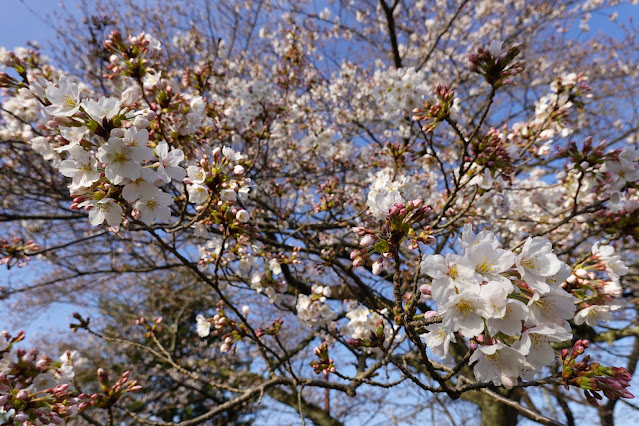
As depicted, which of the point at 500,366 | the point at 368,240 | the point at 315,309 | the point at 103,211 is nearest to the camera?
the point at 500,366

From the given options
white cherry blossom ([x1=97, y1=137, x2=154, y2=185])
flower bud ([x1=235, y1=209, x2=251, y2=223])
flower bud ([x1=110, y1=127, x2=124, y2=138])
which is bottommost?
flower bud ([x1=235, y1=209, x2=251, y2=223])

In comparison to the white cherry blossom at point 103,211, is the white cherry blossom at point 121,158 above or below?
above

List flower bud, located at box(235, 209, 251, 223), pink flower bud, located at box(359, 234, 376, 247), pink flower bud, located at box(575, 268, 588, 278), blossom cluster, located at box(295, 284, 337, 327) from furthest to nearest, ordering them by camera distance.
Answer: blossom cluster, located at box(295, 284, 337, 327), flower bud, located at box(235, 209, 251, 223), pink flower bud, located at box(575, 268, 588, 278), pink flower bud, located at box(359, 234, 376, 247)

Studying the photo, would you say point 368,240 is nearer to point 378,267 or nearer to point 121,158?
point 378,267

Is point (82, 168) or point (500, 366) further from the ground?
point (82, 168)

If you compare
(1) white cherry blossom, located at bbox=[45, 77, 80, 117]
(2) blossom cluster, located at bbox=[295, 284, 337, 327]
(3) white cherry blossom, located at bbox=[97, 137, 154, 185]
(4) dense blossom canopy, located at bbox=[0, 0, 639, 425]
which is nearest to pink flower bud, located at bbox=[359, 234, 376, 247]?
(4) dense blossom canopy, located at bbox=[0, 0, 639, 425]

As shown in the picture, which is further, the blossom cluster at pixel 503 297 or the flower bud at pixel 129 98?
the flower bud at pixel 129 98

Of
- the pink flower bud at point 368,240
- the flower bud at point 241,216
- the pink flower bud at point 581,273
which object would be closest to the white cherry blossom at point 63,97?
the flower bud at point 241,216

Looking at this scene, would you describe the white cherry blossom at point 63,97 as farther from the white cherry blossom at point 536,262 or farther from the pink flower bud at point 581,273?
the pink flower bud at point 581,273

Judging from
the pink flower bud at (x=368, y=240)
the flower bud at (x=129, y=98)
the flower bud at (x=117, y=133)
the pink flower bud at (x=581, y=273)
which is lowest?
the pink flower bud at (x=581, y=273)

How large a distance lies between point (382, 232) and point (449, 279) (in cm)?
32

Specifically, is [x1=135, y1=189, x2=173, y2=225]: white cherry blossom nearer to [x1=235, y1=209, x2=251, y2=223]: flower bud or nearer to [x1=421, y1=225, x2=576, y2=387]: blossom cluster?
[x1=235, y1=209, x2=251, y2=223]: flower bud

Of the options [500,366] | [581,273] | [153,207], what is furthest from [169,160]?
[581,273]

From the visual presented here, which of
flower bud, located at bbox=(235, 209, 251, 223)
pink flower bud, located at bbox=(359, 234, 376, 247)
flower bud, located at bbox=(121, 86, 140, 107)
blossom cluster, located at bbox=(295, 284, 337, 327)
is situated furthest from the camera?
blossom cluster, located at bbox=(295, 284, 337, 327)
